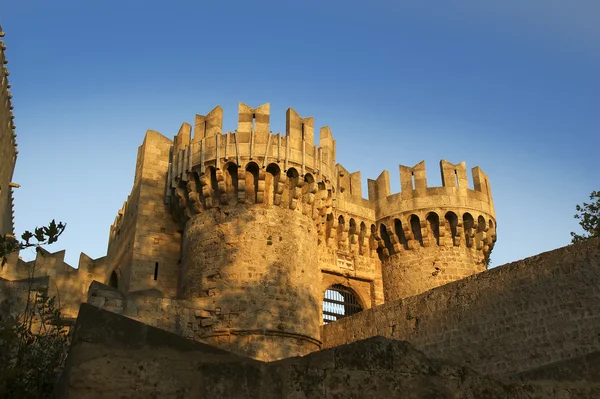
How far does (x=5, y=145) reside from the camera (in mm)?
18297

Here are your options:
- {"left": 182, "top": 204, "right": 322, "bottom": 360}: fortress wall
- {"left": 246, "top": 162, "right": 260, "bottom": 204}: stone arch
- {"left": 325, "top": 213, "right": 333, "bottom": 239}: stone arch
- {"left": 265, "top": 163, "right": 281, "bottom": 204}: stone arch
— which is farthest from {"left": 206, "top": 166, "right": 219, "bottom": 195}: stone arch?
{"left": 325, "top": 213, "right": 333, "bottom": 239}: stone arch

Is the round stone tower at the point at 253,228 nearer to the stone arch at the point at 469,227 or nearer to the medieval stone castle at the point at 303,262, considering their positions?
the medieval stone castle at the point at 303,262

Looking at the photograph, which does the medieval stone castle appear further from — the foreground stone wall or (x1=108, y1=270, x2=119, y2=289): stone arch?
the foreground stone wall

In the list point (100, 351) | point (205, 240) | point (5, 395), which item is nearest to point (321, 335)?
point (205, 240)

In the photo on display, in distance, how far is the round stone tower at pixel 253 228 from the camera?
522 inches

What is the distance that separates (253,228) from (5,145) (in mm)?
9561

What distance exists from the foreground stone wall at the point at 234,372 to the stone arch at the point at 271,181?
11.2m

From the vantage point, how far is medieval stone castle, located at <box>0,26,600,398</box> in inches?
412

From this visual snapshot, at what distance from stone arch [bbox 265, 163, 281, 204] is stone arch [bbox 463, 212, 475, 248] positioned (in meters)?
6.87

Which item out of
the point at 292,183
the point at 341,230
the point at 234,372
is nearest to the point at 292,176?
the point at 292,183

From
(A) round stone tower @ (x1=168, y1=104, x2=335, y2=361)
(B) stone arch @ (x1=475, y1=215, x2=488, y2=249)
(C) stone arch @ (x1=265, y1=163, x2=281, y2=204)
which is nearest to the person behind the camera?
(A) round stone tower @ (x1=168, y1=104, x2=335, y2=361)

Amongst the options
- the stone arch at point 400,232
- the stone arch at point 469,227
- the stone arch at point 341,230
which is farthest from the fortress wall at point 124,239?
the stone arch at point 469,227

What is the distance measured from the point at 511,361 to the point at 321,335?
579cm

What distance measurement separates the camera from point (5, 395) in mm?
4137
